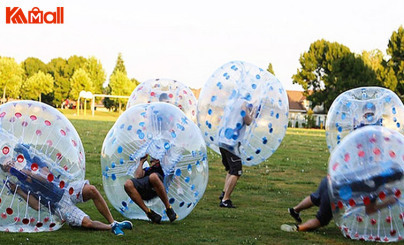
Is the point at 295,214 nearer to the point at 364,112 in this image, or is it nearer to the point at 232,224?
the point at 232,224

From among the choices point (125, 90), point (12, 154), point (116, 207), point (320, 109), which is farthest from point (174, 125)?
point (125, 90)

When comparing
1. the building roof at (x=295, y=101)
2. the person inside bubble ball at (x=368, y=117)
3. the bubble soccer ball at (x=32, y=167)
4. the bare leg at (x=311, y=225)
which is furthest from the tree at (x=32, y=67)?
the bare leg at (x=311, y=225)

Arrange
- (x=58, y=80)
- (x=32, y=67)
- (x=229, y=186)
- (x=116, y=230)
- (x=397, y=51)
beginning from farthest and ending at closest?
(x=32, y=67) < (x=58, y=80) < (x=397, y=51) < (x=229, y=186) < (x=116, y=230)

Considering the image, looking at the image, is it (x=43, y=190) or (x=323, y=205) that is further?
(x=323, y=205)

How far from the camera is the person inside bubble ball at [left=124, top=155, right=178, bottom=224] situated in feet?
23.4

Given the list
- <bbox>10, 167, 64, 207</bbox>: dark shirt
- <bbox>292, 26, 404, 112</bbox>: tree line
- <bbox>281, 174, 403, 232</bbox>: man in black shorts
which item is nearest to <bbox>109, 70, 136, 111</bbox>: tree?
<bbox>292, 26, 404, 112</bbox>: tree line

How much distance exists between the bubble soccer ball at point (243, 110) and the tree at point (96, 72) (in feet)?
269

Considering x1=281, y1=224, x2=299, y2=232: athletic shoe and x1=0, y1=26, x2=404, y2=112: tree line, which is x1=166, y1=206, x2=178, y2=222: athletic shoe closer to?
x1=281, y1=224, x2=299, y2=232: athletic shoe

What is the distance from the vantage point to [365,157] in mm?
6270

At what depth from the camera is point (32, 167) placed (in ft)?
20.5

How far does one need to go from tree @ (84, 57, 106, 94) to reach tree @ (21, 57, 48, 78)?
8.15 m

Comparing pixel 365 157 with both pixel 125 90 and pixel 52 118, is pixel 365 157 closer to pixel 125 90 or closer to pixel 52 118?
pixel 52 118

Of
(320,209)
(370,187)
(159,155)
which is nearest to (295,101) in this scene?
(159,155)

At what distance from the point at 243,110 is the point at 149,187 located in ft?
8.43
